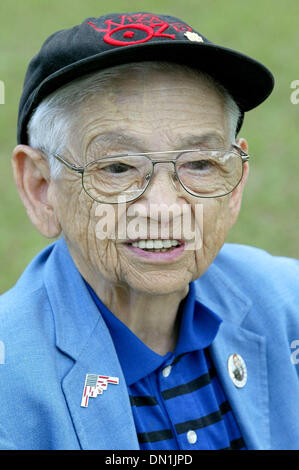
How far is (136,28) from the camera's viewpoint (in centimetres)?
212

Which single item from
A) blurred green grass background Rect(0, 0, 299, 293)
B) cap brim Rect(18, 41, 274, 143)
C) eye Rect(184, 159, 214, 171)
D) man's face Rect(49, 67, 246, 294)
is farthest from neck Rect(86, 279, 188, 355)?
blurred green grass background Rect(0, 0, 299, 293)

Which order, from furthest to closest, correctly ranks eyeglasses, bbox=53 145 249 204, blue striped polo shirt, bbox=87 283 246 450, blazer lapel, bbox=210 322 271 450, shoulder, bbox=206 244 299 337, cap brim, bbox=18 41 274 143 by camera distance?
shoulder, bbox=206 244 299 337 < blazer lapel, bbox=210 322 271 450 < blue striped polo shirt, bbox=87 283 246 450 < eyeglasses, bbox=53 145 249 204 < cap brim, bbox=18 41 274 143

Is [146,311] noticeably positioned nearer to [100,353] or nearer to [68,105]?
[100,353]

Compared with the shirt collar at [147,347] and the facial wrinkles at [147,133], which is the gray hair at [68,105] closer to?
the facial wrinkles at [147,133]

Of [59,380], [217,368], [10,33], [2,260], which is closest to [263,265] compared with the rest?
[217,368]

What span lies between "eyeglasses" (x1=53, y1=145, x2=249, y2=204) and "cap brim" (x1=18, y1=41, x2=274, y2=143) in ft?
0.68

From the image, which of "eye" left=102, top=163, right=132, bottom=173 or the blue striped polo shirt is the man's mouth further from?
the blue striped polo shirt

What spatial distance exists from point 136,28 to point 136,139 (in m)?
0.33

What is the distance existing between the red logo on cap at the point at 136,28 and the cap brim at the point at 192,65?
54mm

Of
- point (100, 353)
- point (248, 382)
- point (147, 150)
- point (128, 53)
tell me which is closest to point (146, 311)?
point (100, 353)

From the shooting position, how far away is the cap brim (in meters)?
2.04

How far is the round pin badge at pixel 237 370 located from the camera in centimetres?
252

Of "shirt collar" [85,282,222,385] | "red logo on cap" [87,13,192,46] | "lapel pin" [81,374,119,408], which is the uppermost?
"red logo on cap" [87,13,192,46]
